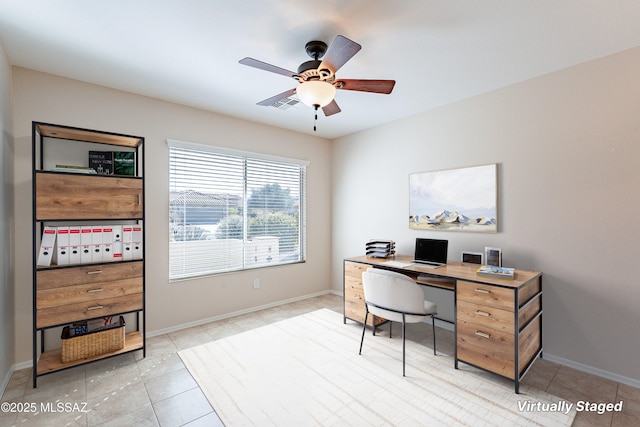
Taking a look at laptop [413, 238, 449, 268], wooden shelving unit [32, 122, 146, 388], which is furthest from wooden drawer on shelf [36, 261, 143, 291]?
laptop [413, 238, 449, 268]

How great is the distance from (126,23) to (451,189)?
3.29m

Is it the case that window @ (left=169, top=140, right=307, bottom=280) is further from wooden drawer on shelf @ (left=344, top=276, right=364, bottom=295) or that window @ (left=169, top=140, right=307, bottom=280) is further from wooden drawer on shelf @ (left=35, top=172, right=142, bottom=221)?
wooden drawer on shelf @ (left=344, top=276, right=364, bottom=295)

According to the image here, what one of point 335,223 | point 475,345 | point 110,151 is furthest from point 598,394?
point 110,151

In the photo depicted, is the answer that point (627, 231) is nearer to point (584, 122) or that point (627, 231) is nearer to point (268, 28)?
point (584, 122)

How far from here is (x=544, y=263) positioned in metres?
2.70

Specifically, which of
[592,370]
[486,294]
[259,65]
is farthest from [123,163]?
[592,370]

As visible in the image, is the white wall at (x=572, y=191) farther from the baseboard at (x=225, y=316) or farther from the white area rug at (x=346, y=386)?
the baseboard at (x=225, y=316)

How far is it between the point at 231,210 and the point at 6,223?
2.01 m

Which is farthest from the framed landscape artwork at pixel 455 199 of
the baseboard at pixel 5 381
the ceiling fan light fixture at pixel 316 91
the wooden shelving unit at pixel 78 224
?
the baseboard at pixel 5 381

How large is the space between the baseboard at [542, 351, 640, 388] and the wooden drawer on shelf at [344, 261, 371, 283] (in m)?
1.83

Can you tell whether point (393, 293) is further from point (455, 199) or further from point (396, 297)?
point (455, 199)

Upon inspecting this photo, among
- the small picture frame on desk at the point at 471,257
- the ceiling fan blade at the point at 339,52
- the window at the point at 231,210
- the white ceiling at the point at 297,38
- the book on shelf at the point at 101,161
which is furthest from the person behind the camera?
the window at the point at 231,210

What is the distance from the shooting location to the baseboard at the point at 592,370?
2273mm

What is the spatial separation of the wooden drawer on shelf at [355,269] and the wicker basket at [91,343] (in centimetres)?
230
